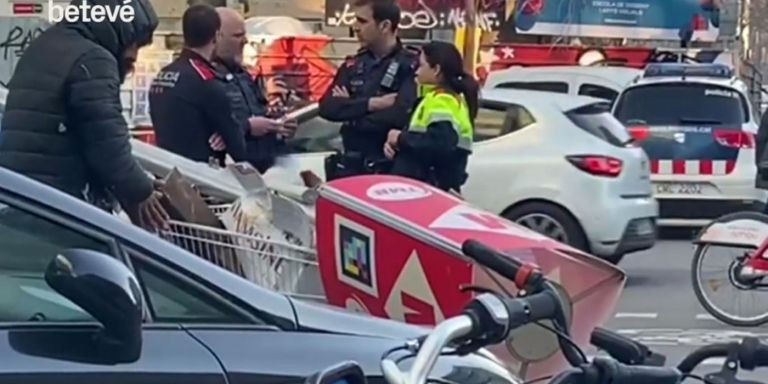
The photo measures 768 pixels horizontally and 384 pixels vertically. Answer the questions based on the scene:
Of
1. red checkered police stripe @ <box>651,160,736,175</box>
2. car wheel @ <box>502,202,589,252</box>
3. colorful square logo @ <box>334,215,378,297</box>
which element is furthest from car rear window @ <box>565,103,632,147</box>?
colorful square logo @ <box>334,215,378,297</box>

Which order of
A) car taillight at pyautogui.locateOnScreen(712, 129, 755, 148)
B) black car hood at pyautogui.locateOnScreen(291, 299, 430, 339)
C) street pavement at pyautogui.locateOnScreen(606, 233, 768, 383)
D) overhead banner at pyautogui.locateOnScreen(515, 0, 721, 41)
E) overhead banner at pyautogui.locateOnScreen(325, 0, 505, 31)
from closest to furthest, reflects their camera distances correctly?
black car hood at pyautogui.locateOnScreen(291, 299, 430, 339)
street pavement at pyautogui.locateOnScreen(606, 233, 768, 383)
car taillight at pyautogui.locateOnScreen(712, 129, 755, 148)
overhead banner at pyautogui.locateOnScreen(325, 0, 505, 31)
overhead banner at pyautogui.locateOnScreen(515, 0, 721, 41)

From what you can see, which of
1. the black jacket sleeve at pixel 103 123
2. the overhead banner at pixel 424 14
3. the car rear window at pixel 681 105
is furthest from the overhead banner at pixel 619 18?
the black jacket sleeve at pixel 103 123

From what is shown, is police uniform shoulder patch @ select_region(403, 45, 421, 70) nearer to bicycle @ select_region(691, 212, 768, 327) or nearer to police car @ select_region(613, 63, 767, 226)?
bicycle @ select_region(691, 212, 768, 327)

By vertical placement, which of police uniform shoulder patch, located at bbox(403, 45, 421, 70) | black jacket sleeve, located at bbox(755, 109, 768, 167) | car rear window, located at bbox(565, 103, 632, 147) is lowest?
car rear window, located at bbox(565, 103, 632, 147)

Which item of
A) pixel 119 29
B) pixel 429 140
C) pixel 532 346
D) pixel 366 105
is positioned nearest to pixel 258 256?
pixel 119 29

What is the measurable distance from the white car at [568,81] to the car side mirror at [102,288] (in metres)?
14.5

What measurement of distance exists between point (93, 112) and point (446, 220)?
1261mm

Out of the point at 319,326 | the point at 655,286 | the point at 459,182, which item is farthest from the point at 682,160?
the point at 319,326

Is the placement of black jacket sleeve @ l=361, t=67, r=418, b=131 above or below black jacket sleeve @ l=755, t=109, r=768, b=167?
above

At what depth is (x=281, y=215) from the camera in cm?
651

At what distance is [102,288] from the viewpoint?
10.8 ft

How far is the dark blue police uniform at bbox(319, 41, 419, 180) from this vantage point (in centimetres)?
831

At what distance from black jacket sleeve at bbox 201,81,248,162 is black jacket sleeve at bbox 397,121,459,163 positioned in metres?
0.82

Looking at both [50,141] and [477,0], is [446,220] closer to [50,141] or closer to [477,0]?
[50,141]
